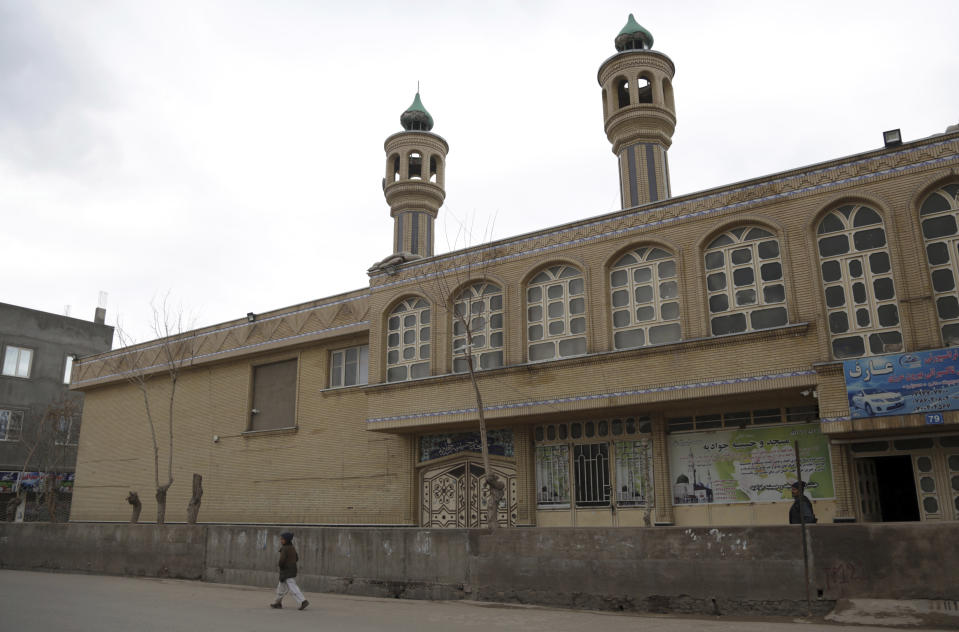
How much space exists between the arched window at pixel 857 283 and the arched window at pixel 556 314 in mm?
4855

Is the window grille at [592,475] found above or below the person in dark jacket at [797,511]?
above

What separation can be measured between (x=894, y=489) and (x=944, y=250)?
478 cm

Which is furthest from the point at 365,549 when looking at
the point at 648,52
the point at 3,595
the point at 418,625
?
the point at 648,52

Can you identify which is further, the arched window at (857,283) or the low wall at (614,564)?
the arched window at (857,283)

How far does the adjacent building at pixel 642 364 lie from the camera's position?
12930 mm

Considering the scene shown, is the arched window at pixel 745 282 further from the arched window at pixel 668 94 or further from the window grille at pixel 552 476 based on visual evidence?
the arched window at pixel 668 94

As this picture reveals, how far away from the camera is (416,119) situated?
2512cm

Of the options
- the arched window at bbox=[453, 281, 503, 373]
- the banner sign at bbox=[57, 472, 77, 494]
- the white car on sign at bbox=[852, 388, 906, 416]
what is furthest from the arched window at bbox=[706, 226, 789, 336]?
the banner sign at bbox=[57, 472, 77, 494]

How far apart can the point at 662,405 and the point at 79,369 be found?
890 inches

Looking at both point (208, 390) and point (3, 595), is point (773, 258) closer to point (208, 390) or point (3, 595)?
point (3, 595)

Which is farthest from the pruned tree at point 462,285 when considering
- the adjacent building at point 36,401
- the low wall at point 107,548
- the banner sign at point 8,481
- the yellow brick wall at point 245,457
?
the banner sign at point 8,481

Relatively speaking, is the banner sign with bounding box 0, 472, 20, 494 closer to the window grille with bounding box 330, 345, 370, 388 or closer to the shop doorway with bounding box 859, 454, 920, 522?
the window grille with bounding box 330, 345, 370, 388

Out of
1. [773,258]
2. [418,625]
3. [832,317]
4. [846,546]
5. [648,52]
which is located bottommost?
[418,625]

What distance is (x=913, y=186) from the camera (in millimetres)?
13047
